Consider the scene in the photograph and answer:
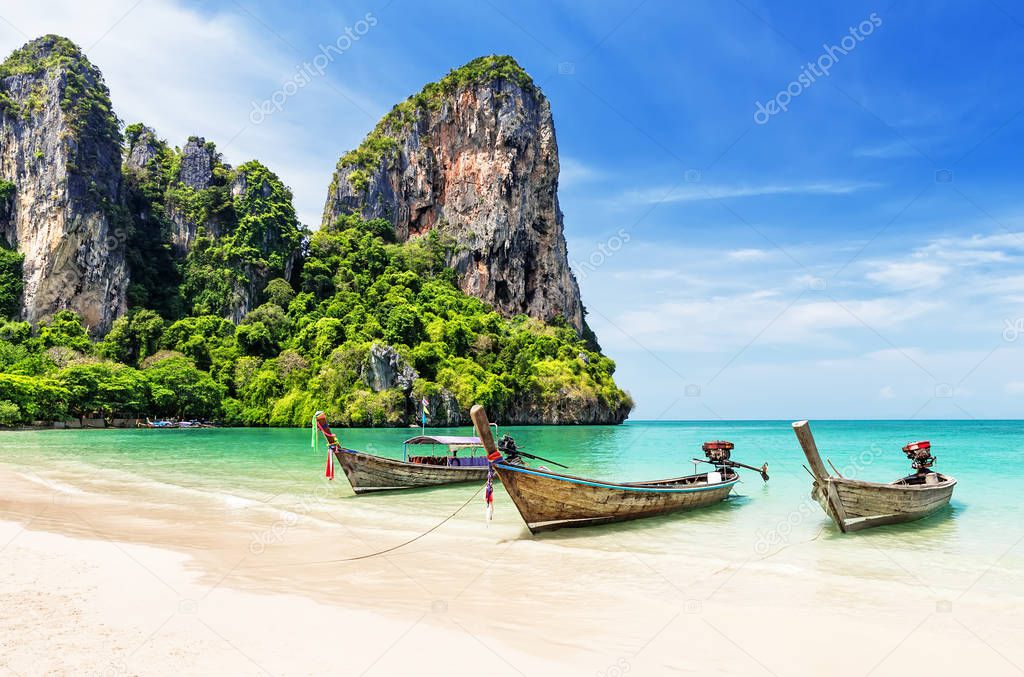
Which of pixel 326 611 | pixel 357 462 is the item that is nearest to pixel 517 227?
pixel 357 462

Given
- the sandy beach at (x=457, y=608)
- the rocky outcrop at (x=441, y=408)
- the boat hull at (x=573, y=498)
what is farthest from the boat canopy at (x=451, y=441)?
the rocky outcrop at (x=441, y=408)

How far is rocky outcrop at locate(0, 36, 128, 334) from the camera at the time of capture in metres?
→ 62.0

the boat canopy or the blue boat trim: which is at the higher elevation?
the boat canopy

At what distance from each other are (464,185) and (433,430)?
154ft

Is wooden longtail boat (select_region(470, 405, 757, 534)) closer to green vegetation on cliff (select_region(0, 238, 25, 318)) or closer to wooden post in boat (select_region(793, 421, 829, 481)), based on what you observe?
wooden post in boat (select_region(793, 421, 829, 481))

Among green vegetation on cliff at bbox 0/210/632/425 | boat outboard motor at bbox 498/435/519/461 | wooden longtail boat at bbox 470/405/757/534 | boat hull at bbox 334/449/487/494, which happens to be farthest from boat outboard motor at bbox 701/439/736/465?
green vegetation on cliff at bbox 0/210/632/425

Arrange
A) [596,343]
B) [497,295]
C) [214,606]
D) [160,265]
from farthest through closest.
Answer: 1. [596,343]
2. [497,295]
3. [160,265]
4. [214,606]

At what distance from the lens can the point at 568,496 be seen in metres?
11.6

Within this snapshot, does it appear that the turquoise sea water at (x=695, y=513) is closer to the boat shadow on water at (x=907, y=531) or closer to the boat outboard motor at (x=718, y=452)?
the boat shadow on water at (x=907, y=531)

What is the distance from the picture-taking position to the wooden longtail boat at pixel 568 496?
11.1 meters

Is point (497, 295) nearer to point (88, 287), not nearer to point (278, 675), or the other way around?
point (88, 287)

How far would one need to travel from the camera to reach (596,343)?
104 m

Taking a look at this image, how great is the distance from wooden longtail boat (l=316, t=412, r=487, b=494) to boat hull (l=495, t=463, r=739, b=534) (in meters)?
5.97

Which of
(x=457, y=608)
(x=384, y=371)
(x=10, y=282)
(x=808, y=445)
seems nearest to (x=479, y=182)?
(x=384, y=371)
